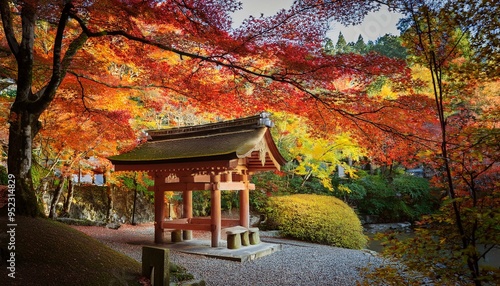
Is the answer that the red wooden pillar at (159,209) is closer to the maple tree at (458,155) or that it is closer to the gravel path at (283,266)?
the gravel path at (283,266)

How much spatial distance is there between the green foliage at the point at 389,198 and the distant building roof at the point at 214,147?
9738mm

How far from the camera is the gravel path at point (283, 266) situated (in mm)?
6131

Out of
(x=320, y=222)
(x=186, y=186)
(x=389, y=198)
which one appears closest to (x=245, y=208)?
(x=186, y=186)

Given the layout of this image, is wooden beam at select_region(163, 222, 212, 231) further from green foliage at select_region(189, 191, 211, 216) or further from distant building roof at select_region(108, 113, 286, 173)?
green foliage at select_region(189, 191, 211, 216)

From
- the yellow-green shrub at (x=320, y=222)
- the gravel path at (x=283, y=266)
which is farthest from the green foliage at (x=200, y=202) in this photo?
the gravel path at (x=283, y=266)

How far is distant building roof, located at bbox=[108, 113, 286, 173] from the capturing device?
26.1 ft

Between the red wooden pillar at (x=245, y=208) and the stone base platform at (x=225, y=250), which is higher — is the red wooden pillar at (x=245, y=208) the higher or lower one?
the higher one

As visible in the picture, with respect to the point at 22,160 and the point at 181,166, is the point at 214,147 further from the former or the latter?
the point at 22,160

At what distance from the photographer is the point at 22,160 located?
16.2 feet

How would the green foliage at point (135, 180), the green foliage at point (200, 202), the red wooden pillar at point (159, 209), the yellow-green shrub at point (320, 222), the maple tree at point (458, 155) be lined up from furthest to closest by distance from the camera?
the green foliage at point (200, 202)
the green foliage at point (135, 180)
the yellow-green shrub at point (320, 222)
the red wooden pillar at point (159, 209)
the maple tree at point (458, 155)

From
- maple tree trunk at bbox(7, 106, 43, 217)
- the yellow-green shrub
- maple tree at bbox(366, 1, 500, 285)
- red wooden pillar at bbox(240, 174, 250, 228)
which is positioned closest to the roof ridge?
red wooden pillar at bbox(240, 174, 250, 228)

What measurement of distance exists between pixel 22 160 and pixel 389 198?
17.4 meters

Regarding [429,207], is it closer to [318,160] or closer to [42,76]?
[318,160]

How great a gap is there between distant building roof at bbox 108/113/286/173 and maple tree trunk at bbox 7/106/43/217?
357 cm
